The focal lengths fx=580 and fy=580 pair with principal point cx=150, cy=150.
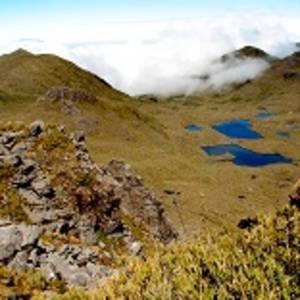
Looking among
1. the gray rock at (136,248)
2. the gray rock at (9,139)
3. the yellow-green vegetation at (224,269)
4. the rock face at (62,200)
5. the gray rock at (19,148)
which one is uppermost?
the yellow-green vegetation at (224,269)

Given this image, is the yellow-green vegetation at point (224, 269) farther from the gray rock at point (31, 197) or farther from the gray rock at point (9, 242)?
the gray rock at point (31, 197)

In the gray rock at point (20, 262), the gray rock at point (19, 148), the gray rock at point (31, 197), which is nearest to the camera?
the gray rock at point (20, 262)

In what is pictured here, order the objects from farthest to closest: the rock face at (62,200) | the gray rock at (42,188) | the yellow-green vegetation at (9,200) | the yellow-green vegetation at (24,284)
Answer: the gray rock at (42,188), the yellow-green vegetation at (9,200), the rock face at (62,200), the yellow-green vegetation at (24,284)

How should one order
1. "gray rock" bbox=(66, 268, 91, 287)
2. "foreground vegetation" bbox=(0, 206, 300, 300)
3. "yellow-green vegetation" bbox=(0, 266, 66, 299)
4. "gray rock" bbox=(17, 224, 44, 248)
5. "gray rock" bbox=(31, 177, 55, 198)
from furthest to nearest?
1. "gray rock" bbox=(31, 177, 55, 198)
2. "gray rock" bbox=(17, 224, 44, 248)
3. "gray rock" bbox=(66, 268, 91, 287)
4. "yellow-green vegetation" bbox=(0, 266, 66, 299)
5. "foreground vegetation" bbox=(0, 206, 300, 300)

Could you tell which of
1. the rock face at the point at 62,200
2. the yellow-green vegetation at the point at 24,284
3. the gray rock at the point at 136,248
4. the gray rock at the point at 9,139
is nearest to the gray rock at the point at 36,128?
the rock face at the point at 62,200

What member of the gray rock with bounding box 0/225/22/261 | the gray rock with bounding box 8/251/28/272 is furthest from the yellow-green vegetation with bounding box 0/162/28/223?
the gray rock with bounding box 8/251/28/272

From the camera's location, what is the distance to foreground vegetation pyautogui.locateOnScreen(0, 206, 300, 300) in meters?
17.4

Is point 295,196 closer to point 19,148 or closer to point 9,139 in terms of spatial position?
point 19,148

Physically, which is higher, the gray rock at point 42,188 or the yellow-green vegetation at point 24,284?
the yellow-green vegetation at point 24,284

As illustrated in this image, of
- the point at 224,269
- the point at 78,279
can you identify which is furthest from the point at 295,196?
the point at 224,269

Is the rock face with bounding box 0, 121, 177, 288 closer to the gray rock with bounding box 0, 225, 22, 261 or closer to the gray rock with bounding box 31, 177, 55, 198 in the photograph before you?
the gray rock with bounding box 31, 177, 55, 198

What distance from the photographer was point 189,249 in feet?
70.6

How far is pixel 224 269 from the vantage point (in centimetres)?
1878

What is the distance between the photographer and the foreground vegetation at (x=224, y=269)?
17359 millimetres
